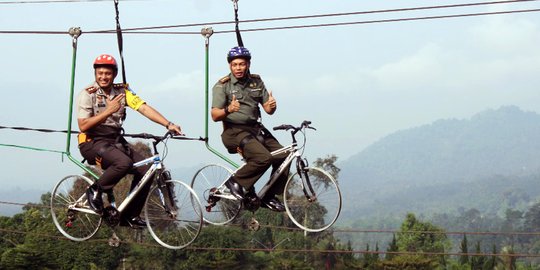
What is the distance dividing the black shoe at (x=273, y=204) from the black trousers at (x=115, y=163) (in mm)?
1883

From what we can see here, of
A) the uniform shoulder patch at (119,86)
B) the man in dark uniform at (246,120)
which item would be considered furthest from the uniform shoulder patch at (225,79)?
the uniform shoulder patch at (119,86)

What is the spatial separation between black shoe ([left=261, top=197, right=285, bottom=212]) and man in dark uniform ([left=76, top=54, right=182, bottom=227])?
1.89 meters

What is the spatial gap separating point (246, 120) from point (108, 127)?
2037 mm

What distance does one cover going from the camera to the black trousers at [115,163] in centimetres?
1168

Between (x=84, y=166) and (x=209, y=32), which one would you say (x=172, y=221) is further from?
(x=209, y=32)

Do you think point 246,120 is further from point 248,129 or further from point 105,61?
Answer: point 105,61

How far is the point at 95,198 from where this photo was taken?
39.6 ft

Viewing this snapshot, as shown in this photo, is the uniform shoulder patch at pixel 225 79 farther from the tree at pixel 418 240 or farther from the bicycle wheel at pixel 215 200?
the tree at pixel 418 240

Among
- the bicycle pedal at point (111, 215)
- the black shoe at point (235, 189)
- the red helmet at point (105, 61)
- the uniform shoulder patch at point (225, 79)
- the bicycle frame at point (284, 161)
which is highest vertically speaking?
the red helmet at point (105, 61)

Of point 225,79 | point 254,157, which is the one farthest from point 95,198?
point 225,79

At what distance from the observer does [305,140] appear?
12508 mm

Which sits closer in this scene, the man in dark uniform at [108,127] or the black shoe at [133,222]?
the man in dark uniform at [108,127]

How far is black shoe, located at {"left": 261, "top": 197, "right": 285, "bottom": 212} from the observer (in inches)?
499

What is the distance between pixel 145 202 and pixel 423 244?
106037mm
